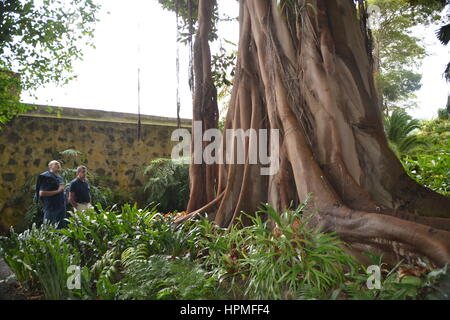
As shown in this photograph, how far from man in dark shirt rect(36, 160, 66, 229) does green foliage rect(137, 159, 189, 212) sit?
2.55 m

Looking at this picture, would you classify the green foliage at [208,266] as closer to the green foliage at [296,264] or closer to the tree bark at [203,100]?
the green foliage at [296,264]

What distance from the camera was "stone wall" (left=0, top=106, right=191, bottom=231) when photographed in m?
6.78

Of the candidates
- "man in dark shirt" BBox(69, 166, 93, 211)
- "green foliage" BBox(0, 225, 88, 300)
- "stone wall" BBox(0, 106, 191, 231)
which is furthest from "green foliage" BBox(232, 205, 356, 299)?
"stone wall" BBox(0, 106, 191, 231)

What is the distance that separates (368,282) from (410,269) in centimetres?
24

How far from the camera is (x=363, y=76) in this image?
338 cm

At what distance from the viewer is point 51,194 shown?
496 cm

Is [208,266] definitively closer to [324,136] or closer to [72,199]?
[324,136]

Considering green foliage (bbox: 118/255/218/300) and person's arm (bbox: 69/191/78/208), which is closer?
green foliage (bbox: 118/255/218/300)

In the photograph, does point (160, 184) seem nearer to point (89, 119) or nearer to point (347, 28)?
point (89, 119)

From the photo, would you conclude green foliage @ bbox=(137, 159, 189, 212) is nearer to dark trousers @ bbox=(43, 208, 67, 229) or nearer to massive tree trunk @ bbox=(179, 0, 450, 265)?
dark trousers @ bbox=(43, 208, 67, 229)

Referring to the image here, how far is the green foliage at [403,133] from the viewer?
7348 mm

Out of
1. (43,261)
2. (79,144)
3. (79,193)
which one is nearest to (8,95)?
(79,193)

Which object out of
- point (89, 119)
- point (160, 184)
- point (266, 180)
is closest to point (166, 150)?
point (160, 184)

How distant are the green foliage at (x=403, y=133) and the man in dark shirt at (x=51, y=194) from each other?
6.00m
